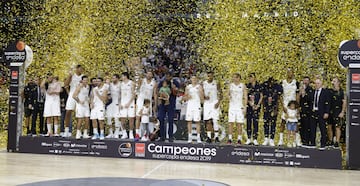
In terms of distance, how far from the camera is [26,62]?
936 cm

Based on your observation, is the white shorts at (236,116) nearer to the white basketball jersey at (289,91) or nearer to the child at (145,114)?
the white basketball jersey at (289,91)

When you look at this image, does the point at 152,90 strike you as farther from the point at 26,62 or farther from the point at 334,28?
the point at 334,28

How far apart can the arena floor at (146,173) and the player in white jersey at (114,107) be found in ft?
4.30

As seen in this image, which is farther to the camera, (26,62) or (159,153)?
(26,62)

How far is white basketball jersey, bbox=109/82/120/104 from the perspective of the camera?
9664 mm

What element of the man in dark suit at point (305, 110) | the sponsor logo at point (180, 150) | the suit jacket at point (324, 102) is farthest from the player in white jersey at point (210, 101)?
the suit jacket at point (324, 102)

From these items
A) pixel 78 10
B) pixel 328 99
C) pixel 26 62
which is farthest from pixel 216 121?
pixel 78 10

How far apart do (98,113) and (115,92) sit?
61 centimetres

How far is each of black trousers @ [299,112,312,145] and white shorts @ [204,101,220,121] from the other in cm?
168

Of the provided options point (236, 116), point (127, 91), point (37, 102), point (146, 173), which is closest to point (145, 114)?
point (127, 91)

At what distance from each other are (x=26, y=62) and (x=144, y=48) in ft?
11.2

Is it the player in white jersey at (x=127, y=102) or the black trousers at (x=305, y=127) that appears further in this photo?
the player in white jersey at (x=127, y=102)

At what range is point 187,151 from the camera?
8.55m

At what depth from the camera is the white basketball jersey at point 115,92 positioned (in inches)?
380
